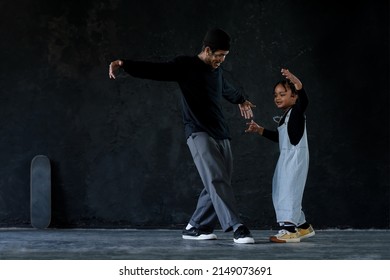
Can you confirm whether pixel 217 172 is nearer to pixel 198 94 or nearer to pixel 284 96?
pixel 198 94

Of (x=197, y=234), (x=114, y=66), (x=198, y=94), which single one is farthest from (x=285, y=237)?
(x=114, y=66)

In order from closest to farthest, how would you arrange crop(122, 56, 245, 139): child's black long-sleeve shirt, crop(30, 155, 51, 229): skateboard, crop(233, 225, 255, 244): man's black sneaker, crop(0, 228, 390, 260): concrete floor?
crop(0, 228, 390, 260): concrete floor < crop(233, 225, 255, 244): man's black sneaker < crop(122, 56, 245, 139): child's black long-sleeve shirt < crop(30, 155, 51, 229): skateboard

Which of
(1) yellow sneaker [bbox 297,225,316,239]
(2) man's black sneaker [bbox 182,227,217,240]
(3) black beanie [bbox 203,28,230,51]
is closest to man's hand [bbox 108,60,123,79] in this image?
(3) black beanie [bbox 203,28,230,51]

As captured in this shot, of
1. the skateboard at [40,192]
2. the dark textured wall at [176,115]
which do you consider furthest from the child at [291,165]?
the skateboard at [40,192]

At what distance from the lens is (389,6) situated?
204 inches

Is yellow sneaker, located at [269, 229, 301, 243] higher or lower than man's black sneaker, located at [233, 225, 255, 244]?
lower

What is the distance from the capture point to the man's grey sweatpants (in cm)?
384

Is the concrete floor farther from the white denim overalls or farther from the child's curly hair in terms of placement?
the child's curly hair

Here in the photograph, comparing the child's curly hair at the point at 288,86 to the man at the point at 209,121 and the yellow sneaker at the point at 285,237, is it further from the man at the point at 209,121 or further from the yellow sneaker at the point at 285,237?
the yellow sneaker at the point at 285,237

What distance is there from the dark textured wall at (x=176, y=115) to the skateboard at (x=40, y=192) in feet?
0.23

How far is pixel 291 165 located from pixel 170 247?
968 mm

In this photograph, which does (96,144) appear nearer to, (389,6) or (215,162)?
(215,162)

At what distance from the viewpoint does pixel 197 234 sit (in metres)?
4.20

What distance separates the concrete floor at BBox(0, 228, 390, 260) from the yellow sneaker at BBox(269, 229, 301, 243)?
0.05 meters
